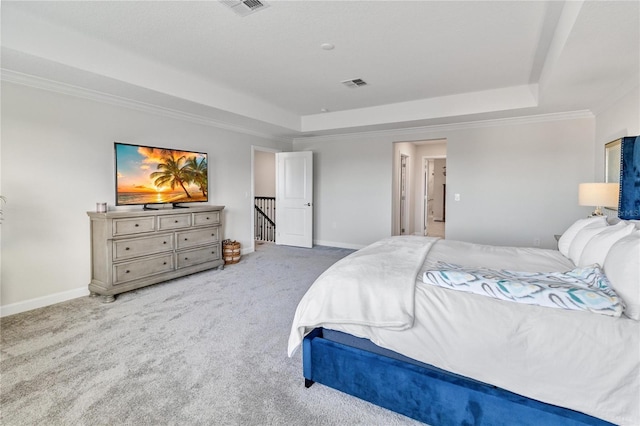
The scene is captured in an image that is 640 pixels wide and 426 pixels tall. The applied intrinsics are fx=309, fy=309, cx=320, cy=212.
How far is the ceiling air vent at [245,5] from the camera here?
237 cm

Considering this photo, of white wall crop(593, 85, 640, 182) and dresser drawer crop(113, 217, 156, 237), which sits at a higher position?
white wall crop(593, 85, 640, 182)

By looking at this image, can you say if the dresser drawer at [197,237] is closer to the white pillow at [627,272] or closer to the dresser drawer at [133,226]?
the dresser drawer at [133,226]

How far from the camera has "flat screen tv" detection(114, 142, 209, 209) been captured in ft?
12.9

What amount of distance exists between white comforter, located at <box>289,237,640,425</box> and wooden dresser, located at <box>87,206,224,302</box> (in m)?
2.69

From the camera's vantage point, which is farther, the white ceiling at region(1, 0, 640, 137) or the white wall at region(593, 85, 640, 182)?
the white wall at region(593, 85, 640, 182)

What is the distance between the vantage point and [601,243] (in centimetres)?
195

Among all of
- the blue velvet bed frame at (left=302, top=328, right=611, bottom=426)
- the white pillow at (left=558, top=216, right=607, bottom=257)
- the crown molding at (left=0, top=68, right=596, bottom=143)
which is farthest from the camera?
the crown molding at (left=0, top=68, right=596, bottom=143)

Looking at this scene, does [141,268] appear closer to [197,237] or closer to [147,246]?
[147,246]

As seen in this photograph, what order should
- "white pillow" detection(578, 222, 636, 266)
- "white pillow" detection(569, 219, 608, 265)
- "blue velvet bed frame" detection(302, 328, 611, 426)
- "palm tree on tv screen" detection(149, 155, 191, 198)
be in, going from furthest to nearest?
"palm tree on tv screen" detection(149, 155, 191, 198) < "white pillow" detection(569, 219, 608, 265) < "white pillow" detection(578, 222, 636, 266) < "blue velvet bed frame" detection(302, 328, 611, 426)

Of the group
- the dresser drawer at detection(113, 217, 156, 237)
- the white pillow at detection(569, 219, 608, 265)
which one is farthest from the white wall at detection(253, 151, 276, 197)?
the white pillow at detection(569, 219, 608, 265)

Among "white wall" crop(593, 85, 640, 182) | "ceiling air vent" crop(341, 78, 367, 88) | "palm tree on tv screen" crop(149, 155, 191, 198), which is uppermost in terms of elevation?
"ceiling air vent" crop(341, 78, 367, 88)

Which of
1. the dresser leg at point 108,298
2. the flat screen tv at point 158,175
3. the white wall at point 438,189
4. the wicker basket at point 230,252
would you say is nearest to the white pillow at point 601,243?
the dresser leg at point 108,298

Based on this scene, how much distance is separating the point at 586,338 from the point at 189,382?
2.19 meters

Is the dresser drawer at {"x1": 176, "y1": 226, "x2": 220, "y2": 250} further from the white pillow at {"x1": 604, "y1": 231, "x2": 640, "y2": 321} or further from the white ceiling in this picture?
the white pillow at {"x1": 604, "y1": 231, "x2": 640, "y2": 321}
